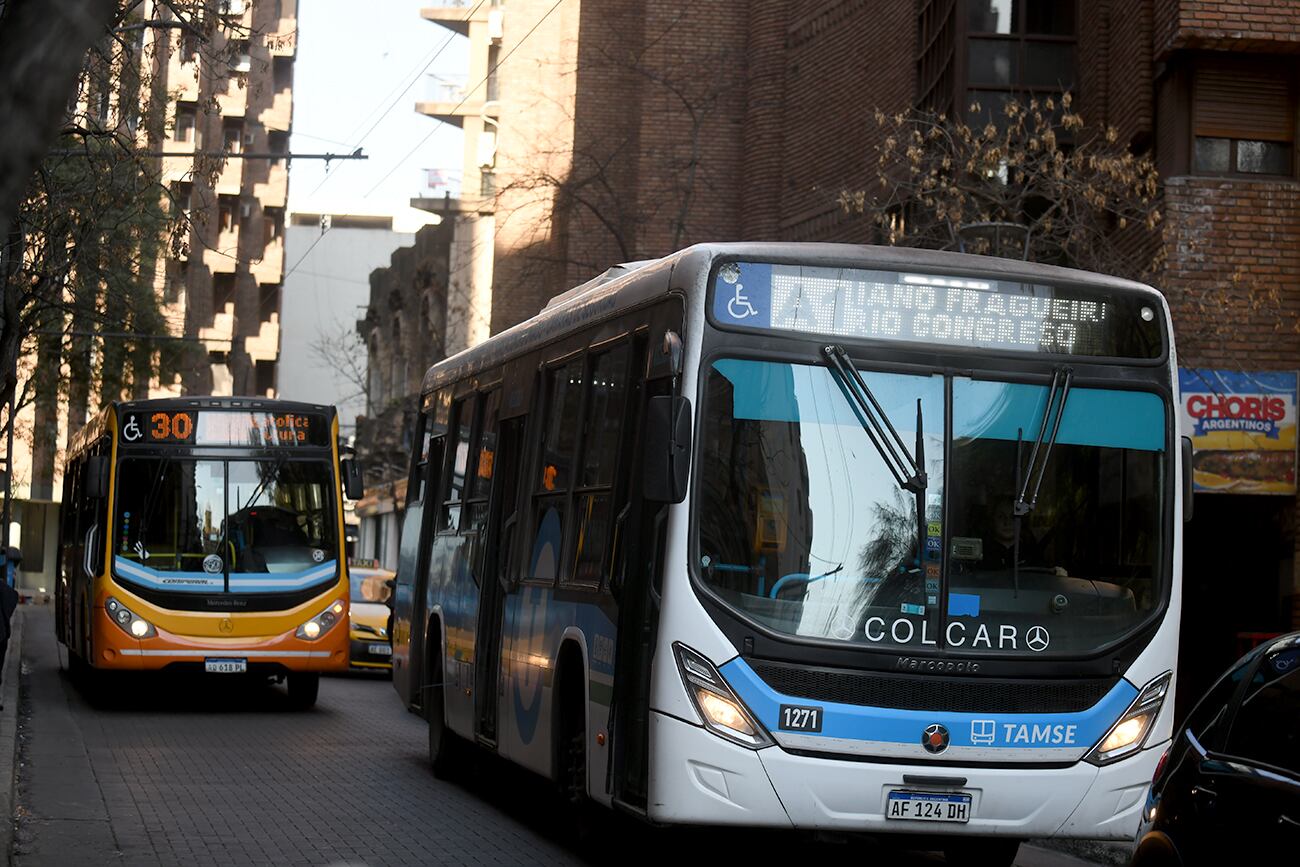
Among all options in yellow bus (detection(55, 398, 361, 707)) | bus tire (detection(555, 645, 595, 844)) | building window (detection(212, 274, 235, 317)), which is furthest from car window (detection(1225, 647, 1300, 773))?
building window (detection(212, 274, 235, 317))

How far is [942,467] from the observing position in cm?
909

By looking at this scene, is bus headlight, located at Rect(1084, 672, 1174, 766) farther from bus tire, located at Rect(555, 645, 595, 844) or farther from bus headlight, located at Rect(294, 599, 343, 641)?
bus headlight, located at Rect(294, 599, 343, 641)

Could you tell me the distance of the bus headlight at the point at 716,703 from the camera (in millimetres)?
8797

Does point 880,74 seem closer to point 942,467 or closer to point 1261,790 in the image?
point 942,467

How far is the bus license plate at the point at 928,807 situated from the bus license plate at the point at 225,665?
1238 centimetres

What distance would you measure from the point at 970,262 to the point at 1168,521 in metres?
1.56

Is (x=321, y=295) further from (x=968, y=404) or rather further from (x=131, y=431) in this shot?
(x=968, y=404)

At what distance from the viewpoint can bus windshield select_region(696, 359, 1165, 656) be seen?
8.93 meters

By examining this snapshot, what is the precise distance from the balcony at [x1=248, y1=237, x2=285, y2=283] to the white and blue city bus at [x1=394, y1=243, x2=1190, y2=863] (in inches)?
2758

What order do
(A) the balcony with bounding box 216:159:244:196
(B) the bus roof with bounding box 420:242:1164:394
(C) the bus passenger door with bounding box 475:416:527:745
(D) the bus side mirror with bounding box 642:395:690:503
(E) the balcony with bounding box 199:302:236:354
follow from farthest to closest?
1. (E) the balcony with bounding box 199:302:236:354
2. (A) the balcony with bounding box 216:159:244:196
3. (C) the bus passenger door with bounding box 475:416:527:745
4. (B) the bus roof with bounding box 420:242:1164:394
5. (D) the bus side mirror with bounding box 642:395:690:503

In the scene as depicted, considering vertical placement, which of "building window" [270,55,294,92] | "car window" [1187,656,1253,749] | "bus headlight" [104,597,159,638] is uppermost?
"building window" [270,55,294,92]

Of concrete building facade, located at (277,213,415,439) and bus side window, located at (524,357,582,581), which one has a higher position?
concrete building facade, located at (277,213,415,439)

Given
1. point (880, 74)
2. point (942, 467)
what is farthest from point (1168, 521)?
point (880, 74)

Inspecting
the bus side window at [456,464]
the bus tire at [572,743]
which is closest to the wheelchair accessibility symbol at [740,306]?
the bus tire at [572,743]
